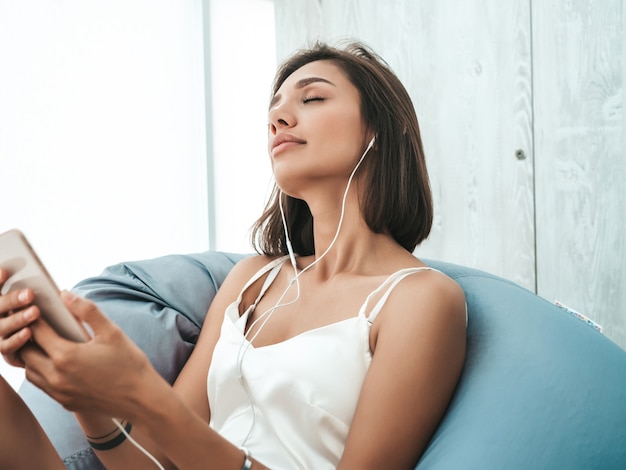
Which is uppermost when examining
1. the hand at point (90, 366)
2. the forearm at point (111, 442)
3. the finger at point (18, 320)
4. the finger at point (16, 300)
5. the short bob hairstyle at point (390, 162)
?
the short bob hairstyle at point (390, 162)

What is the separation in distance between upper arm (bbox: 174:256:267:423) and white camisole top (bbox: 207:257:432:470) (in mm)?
74

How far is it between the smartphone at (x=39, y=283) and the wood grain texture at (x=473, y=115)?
1.57 metres

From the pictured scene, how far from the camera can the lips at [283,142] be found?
1204 millimetres

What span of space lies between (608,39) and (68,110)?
2.30m

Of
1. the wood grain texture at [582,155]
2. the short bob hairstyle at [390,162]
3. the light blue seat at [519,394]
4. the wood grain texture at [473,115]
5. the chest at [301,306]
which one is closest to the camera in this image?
the light blue seat at [519,394]

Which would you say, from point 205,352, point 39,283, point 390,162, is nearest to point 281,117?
point 390,162

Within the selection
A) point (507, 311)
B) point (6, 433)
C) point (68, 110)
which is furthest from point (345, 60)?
point (68, 110)

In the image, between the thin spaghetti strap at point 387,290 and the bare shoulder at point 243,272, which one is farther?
the bare shoulder at point 243,272

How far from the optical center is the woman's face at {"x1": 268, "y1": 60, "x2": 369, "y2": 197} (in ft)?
3.92

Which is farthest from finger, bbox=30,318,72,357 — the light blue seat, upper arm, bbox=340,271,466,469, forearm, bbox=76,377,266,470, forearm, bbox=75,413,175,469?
the light blue seat

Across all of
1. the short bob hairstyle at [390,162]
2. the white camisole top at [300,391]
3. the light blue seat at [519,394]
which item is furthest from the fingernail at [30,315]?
the short bob hairstyle at [390,162]

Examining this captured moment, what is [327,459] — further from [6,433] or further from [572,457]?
[6,433]

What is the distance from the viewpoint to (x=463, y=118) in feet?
6.86

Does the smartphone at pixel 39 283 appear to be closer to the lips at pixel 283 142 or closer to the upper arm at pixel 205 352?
the upper arm at pixel 205 352
